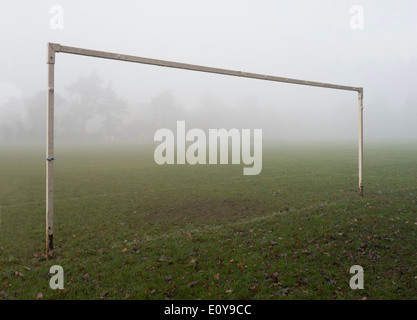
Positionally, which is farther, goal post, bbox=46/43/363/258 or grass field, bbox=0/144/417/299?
goal post, bbox=46/43/363/258

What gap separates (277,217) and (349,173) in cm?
1179

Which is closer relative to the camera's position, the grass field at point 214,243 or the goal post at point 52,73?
the grass field at point 214,243

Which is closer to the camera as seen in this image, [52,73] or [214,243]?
[52,73]

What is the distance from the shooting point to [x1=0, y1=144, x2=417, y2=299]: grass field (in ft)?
17.4

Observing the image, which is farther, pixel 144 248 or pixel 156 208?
pixel 156 208

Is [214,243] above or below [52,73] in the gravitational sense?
below

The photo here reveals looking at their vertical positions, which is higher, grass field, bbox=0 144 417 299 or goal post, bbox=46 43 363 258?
goal post, bbox=46 43 363 258

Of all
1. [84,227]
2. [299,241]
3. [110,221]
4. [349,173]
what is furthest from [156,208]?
[349,173]

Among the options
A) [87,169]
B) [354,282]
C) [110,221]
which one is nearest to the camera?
[354,282]

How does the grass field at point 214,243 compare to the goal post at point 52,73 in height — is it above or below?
below

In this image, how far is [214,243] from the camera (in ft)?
23.6

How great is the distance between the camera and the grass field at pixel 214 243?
5.30m
